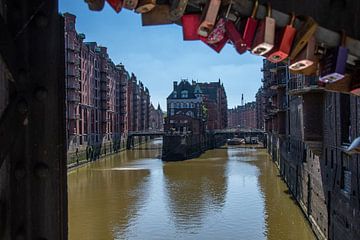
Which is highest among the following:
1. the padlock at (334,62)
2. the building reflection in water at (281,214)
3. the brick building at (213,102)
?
the brick building at (213,102)

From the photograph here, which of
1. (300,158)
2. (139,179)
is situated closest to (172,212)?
(300,158)

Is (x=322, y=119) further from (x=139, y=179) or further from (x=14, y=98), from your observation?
(x=139, y=179)

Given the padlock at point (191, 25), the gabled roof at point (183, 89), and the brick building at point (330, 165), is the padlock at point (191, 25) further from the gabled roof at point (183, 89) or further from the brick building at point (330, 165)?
the gabled roof at point (183, 89)

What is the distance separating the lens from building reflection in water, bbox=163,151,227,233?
24359 millimetres

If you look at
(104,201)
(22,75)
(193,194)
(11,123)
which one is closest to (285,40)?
(22,75)

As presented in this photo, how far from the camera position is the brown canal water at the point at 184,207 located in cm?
2134

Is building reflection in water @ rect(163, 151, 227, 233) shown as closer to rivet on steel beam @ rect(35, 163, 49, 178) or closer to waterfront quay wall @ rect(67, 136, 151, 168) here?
waterfront quay wall @ rect(67, 136, 151, 168)

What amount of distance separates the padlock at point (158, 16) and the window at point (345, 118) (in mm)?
12917

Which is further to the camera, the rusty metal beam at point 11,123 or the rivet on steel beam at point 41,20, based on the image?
the rivet on steel beam at point 41,20

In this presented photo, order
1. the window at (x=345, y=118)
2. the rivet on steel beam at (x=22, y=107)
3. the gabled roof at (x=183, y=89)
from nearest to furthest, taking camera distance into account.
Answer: the rivet on steel beam at (x=22, y=107), the window at (x=345, y=118), the gabled roof at (x=183, y=89)

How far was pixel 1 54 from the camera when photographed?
2393 mm

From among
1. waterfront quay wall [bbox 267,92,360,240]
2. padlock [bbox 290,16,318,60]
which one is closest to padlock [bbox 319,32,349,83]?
padlock [bbox 290,16,318,60]

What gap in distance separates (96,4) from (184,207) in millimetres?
25724

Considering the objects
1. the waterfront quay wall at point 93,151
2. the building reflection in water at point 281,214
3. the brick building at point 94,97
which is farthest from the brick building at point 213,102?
the building reflection in water at point 281,214
